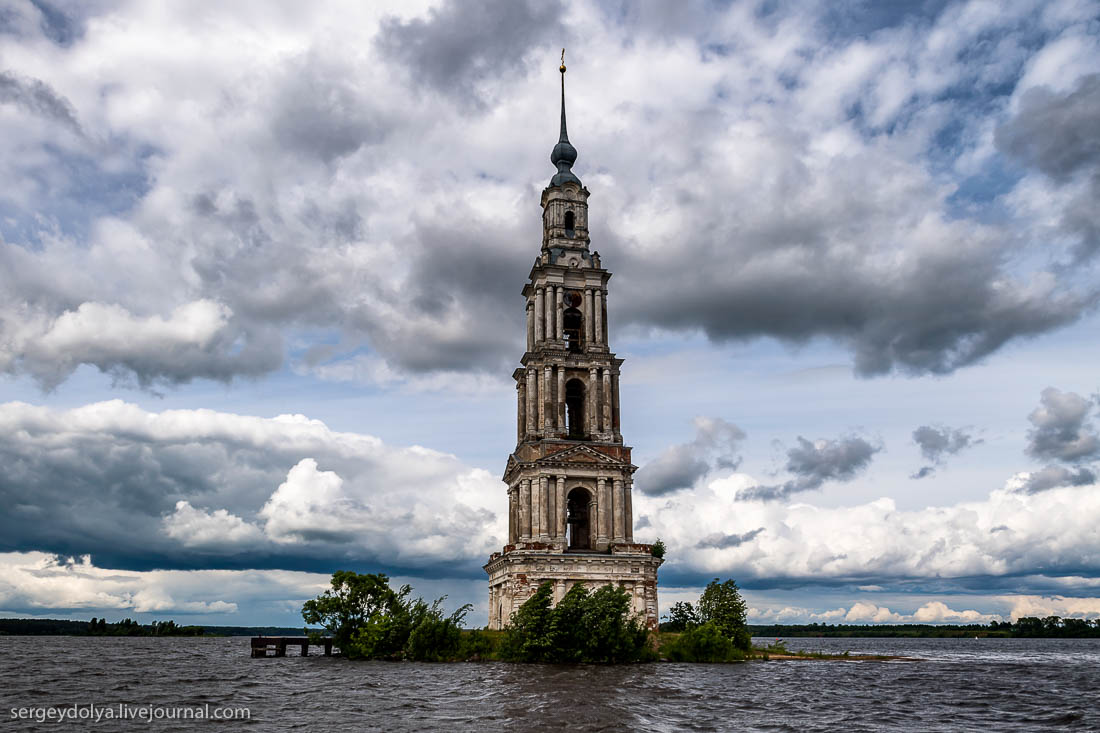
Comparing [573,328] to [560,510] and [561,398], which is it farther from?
[560,510]

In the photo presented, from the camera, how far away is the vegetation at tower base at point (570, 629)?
59.1 meters

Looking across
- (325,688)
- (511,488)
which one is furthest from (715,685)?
(511,488)

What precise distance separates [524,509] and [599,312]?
59.5 ft

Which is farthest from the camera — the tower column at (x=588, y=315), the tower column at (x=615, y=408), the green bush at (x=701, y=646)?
the tower column at (x=588, y=315)

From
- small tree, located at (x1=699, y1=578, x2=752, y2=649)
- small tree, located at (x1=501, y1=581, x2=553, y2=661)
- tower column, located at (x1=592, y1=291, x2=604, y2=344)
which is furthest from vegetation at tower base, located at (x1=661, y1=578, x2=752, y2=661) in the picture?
tower column, located at (x1=592, y1=291, x2=604, y2=344)

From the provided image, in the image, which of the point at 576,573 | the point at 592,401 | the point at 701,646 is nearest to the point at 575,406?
the point at 592,401

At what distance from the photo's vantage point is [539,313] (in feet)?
269

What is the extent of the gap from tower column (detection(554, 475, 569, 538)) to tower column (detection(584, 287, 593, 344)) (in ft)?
41.5

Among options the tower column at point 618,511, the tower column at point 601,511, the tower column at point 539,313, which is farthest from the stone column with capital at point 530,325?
the tower column at point 618,511

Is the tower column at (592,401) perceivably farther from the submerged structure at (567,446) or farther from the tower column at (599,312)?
the tower column at (599,312)

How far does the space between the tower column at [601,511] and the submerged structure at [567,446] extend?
78 mm

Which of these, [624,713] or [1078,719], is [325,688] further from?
[1078,719]

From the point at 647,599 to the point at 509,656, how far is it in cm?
1616

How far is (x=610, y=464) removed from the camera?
7700 centimetres
